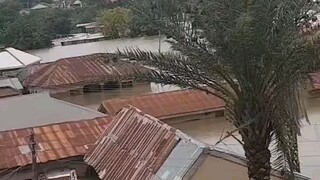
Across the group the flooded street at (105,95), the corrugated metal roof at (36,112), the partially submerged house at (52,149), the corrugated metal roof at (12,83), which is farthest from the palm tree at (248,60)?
the corrugated metal roof at (12,83)

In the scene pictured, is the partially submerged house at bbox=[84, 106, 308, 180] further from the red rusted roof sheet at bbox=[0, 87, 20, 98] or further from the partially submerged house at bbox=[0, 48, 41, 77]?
the partially submerged house at bbox=[0, 48, 41, 77]

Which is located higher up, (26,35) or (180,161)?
(180,161)

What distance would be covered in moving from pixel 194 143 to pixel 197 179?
775 mm

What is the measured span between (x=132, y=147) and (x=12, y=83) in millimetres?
14623

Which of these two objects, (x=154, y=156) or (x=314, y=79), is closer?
(x=154, y=156)

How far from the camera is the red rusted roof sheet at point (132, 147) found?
39.6 ft

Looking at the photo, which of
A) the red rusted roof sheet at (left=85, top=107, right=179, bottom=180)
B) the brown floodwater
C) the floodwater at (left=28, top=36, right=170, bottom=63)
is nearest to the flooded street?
the brown floodwater

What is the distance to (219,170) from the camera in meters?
11.5

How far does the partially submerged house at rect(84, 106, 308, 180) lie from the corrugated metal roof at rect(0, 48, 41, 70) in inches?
639

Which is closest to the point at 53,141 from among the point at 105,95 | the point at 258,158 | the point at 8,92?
the point at 258,158

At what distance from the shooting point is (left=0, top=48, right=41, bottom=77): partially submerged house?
29.8 m

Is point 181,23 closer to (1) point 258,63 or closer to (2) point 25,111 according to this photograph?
(1) point 258,63

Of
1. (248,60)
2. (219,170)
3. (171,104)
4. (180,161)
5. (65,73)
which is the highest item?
(248,60)

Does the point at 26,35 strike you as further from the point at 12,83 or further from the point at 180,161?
the point at 180,161
